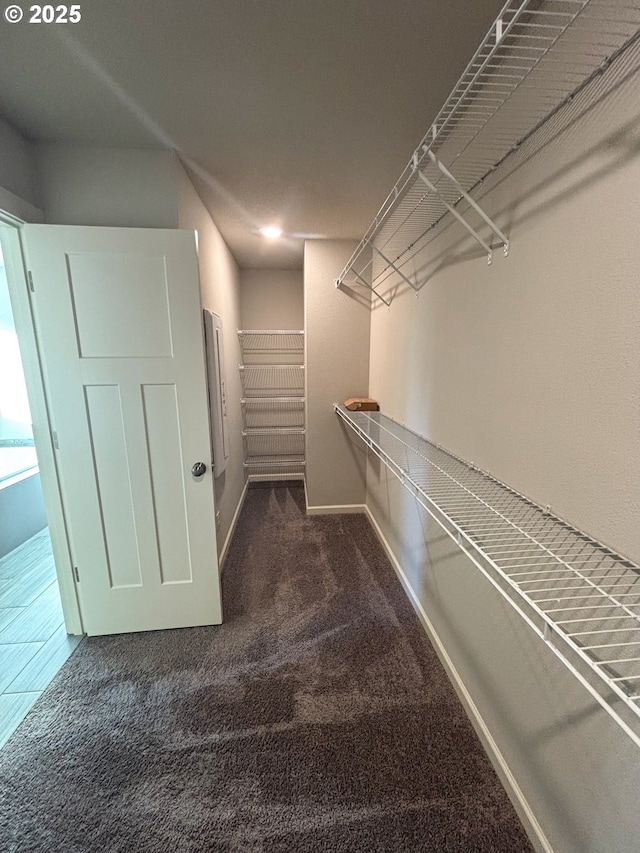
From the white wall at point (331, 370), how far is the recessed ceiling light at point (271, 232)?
10.8 inches

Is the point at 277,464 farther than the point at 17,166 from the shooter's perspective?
Yes

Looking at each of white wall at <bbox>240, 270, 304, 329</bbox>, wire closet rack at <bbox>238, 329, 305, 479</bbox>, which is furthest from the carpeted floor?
white wall at <bbox>240, 270, 304, 329</bbox>

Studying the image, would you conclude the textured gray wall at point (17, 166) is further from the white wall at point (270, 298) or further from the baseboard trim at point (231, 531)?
the white wall at point (270, 298)

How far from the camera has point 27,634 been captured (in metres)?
1.92

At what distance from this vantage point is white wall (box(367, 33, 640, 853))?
775 mm

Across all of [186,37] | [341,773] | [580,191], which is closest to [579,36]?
[580,191]

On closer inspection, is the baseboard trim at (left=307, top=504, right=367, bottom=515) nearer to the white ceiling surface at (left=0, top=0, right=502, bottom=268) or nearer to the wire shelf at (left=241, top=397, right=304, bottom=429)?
the wire shelf at (left=241, top=397, right=304, bottom=429)

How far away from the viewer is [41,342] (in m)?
1.63

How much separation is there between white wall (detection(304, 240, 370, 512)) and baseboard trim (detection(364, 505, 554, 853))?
135cm

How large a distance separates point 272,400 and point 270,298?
1218 mm

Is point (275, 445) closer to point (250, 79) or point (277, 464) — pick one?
point (277, 464)

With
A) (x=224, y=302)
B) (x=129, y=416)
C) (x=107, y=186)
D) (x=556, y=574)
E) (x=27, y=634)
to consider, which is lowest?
(x=27, y=634)

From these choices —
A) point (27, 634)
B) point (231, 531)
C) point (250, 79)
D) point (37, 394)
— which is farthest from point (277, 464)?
point (250, 79)

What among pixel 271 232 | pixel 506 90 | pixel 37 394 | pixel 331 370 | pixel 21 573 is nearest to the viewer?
pixel 506 90
